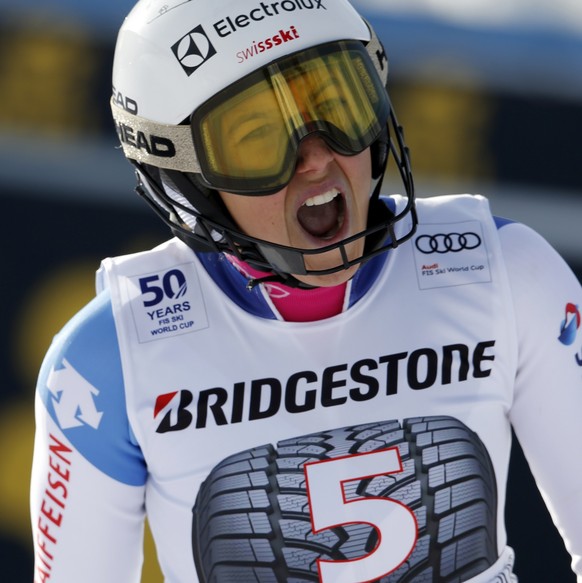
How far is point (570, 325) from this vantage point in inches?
71.9

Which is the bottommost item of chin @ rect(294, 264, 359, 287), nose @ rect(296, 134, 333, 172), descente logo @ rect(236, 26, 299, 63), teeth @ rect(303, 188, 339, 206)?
chin @ rect(294, 264, 359, 287)

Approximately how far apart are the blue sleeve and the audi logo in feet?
1.63

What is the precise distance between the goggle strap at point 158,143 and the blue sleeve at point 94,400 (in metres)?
0.26

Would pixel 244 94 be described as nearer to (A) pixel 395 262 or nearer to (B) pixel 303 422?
(A) pixel 395 262

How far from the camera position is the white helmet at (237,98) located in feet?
5.74

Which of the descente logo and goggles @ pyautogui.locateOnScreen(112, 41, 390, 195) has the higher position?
the descente logo

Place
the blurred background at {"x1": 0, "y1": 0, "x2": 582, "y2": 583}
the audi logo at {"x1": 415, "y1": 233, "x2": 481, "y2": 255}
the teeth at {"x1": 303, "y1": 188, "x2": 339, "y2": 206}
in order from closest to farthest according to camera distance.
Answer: the teeth at {"x1": 303, "y1": 188, "x2": 339, "y2": 206}
the audi logo at {"x1": 415, "y1": 233, "x2": 481, "y2": 255}
the blurred background at {"x1": 0, "y1": 0, "x2": 582, "y2": 583}

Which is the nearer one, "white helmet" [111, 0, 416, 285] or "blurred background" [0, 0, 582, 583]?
"white helmet" [111, 0, 416, 285]

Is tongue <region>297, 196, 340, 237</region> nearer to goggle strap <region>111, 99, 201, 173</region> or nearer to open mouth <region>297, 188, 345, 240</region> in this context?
open mouth <region>297, 188, 345, 240</region>

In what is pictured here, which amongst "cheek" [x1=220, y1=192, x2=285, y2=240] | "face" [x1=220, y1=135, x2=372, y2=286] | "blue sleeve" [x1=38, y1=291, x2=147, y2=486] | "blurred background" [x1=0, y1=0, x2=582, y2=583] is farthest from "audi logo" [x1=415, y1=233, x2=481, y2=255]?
"blurred background" [x1=0, y1=0, x2=582, y2=583]

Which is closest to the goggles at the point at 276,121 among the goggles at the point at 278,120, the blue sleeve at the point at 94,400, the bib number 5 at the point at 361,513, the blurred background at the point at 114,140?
the goggles at the point at 278,120

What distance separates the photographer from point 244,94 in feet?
5.75

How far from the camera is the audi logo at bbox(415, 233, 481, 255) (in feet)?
6.20

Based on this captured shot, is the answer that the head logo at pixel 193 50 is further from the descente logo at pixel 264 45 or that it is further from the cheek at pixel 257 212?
the cheek at pixel 257 212
